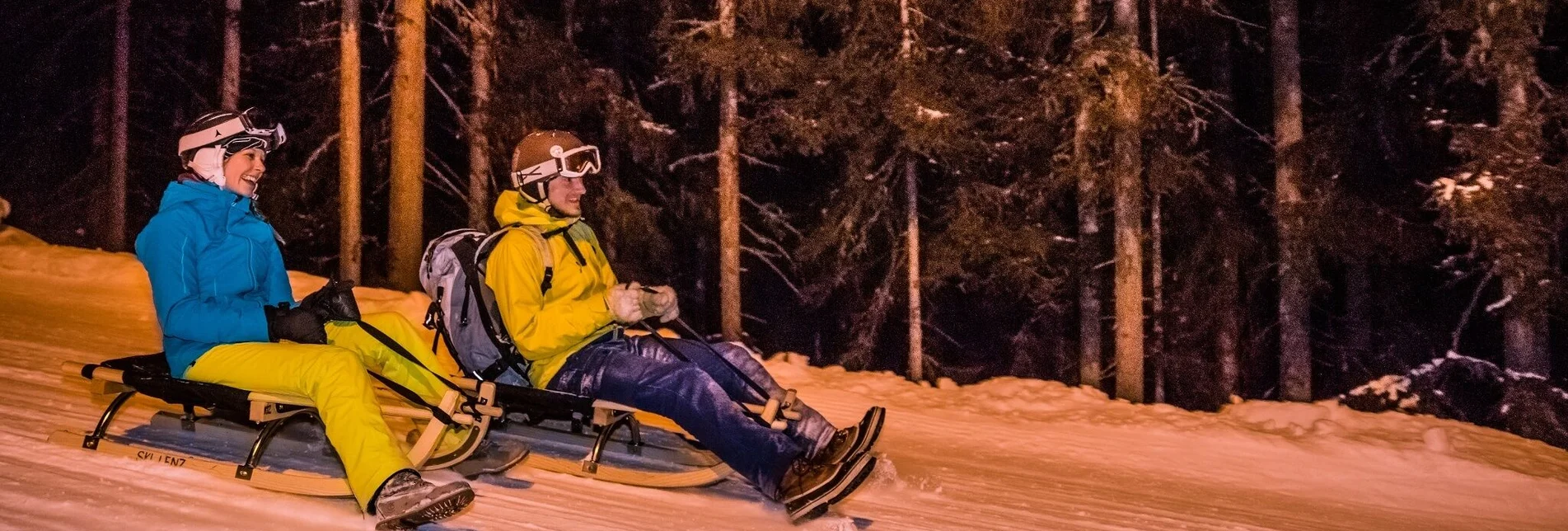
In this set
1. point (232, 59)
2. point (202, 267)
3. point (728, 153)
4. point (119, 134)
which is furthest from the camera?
point (119, 134)

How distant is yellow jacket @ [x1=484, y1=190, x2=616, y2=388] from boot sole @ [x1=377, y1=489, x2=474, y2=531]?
115cm

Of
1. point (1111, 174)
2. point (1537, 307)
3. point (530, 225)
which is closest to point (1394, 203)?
point (1537, 307)

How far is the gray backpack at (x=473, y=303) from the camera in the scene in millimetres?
5430

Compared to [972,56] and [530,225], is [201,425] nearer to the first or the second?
[530,225]

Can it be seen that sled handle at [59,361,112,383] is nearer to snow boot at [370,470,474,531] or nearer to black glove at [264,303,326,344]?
black glove at [264,303,326,344]

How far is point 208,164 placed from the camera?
4.89m

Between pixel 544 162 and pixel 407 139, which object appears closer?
pixel 544 162

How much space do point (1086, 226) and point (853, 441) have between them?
1138 cm

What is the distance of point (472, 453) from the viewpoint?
5.46m

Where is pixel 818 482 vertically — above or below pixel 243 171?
below

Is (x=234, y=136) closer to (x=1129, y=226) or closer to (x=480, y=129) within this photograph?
(x=1129, y=226)

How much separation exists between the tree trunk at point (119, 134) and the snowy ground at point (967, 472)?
9.53 metres

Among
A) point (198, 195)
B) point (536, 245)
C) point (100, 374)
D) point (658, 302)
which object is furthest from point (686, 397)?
point (100, 374)

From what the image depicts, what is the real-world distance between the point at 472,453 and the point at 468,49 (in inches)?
484
